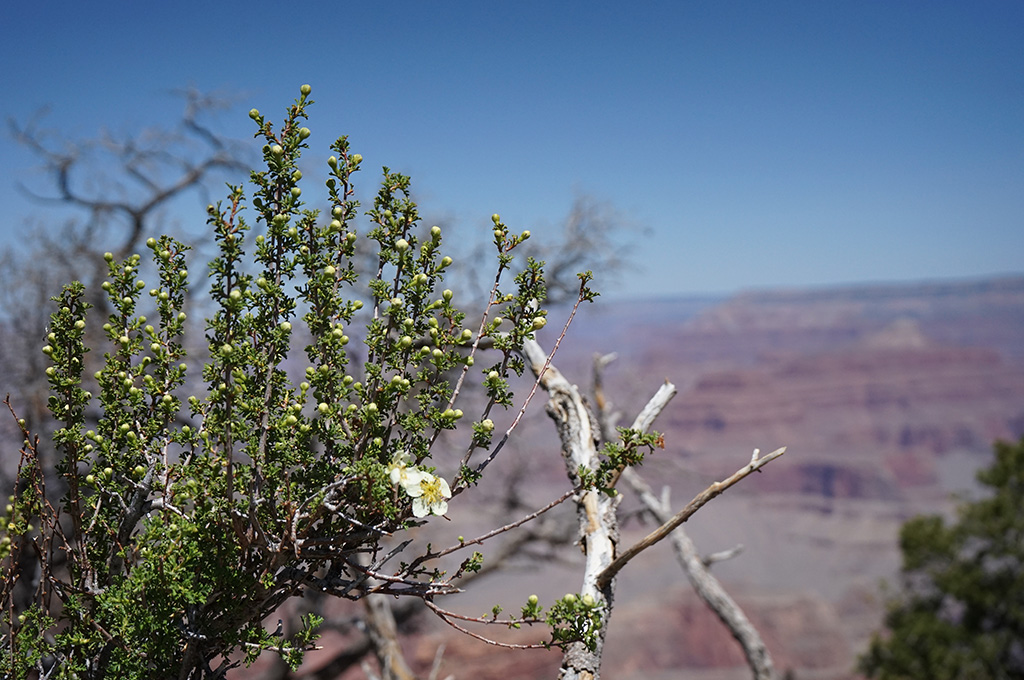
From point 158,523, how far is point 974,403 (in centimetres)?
12030

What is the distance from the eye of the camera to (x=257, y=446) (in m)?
1.56

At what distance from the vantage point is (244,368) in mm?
1699

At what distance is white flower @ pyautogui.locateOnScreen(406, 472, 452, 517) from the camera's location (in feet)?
4.96

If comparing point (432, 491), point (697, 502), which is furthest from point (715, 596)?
point (432, 491)

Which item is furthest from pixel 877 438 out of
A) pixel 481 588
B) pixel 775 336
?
pixel 481 588

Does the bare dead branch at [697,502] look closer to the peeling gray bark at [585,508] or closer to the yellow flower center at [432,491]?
the peeling gray bark at [585,508]

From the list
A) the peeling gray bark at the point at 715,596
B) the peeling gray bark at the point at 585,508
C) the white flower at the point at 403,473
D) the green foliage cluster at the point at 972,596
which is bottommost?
the green foliage cluster at the point at 972,596

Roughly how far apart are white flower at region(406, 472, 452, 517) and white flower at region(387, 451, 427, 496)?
0.04ft

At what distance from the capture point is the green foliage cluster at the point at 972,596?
12047 millimetres

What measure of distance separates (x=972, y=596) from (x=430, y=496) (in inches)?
561

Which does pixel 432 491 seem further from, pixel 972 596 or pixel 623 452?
pixel 972 596

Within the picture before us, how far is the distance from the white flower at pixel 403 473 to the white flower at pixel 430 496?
0.01 m

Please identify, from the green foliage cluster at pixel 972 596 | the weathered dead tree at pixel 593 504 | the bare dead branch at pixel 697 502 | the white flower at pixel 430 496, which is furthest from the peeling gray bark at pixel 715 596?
the green foliage cluster at pixel 972 596

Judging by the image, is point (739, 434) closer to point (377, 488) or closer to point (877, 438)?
point (877, 438)
